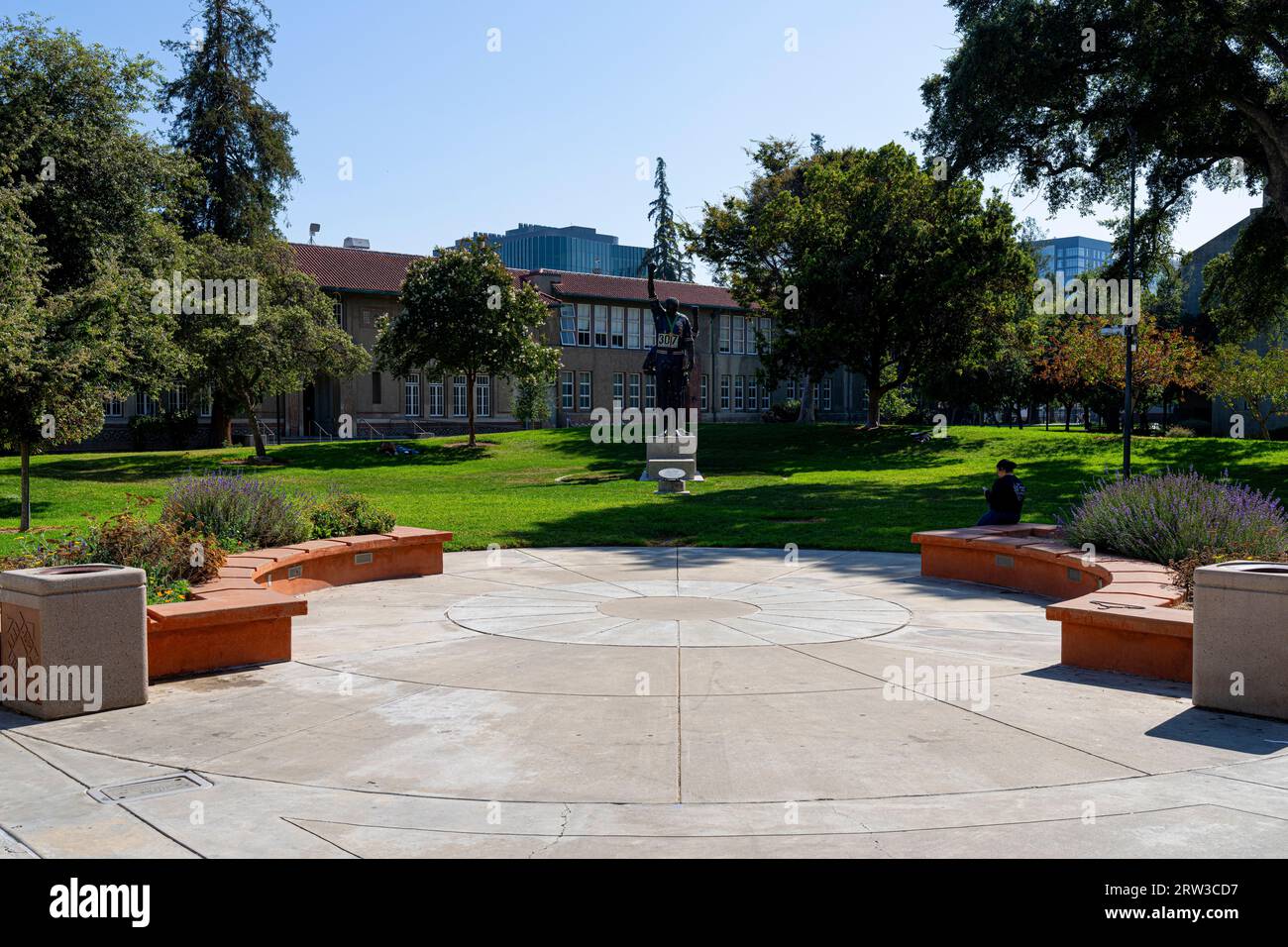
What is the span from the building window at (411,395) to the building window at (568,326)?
390 inches

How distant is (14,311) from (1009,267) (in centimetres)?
3263

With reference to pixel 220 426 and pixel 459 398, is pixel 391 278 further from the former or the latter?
pixel 220 426

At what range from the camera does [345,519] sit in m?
13.0

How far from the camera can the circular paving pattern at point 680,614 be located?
355 inches

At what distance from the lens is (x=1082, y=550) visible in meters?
11.1

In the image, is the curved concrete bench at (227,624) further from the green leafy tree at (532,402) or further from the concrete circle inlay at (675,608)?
the green leafy tree at (532,402)

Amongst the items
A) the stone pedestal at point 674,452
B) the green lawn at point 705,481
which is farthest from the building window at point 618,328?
the stone pedestal at point 674,452

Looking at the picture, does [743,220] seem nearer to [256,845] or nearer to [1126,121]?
[1126,121]

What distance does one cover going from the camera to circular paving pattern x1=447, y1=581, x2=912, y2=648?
9.02 metres

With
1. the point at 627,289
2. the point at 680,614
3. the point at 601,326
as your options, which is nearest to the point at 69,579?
the point at 680,614

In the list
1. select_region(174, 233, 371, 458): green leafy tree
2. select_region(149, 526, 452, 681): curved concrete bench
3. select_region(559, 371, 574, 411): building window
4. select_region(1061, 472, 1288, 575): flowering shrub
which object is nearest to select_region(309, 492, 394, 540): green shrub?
select_region(149, 526, 452, 681): curved concrete bench

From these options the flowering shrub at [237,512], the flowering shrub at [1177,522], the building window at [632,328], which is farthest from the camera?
the building window at [632,328]

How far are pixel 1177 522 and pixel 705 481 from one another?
18.3 m

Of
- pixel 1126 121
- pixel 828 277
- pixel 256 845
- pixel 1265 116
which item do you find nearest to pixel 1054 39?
pixel 1126 121
